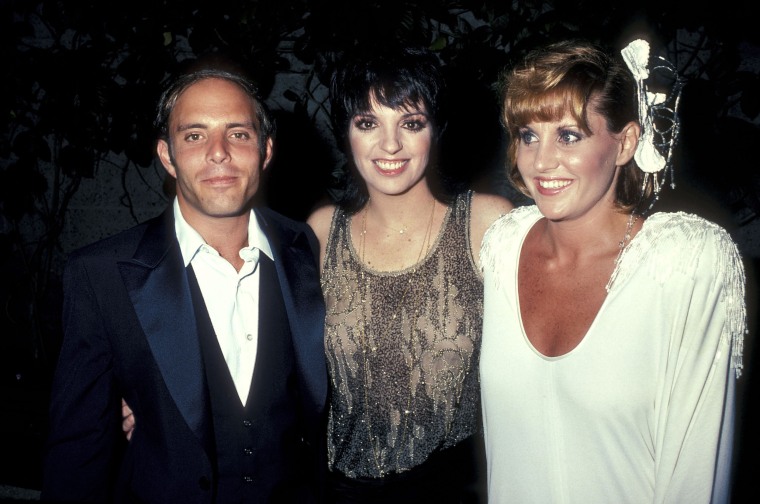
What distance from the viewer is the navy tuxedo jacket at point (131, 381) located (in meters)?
1.40

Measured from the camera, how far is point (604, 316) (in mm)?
1333

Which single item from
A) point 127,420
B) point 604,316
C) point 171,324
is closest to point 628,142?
point 604,316

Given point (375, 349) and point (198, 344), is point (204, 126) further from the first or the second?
point (375, 349)

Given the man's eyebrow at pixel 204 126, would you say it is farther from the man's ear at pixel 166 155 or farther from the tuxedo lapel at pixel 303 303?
the tuxedo lapel at pixel 303 303

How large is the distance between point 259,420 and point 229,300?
313 millimetres

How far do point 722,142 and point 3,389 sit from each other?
3.84m

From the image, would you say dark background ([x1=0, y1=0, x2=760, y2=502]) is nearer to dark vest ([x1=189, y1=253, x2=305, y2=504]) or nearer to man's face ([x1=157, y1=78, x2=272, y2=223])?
man's face ([x1=157, y1=78, x2=272, y2=223])

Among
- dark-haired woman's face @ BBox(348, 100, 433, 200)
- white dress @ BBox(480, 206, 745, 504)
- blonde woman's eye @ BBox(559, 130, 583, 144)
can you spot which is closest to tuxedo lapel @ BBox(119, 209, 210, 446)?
dark-haired woman's face @ BBox(348, 100, 433, 200)

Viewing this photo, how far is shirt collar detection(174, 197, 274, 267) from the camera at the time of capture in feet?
4.97

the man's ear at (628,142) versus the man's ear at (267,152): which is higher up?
the man's ear at (267,152)

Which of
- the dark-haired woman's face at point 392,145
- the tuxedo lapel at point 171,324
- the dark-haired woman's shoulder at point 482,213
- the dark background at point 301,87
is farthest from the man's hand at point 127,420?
the dark background at point 301,87

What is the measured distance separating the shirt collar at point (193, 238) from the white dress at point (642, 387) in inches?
27.6

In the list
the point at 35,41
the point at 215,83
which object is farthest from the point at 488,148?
the point at 35,41

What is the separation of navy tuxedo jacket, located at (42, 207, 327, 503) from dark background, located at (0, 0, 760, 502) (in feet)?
4.22
